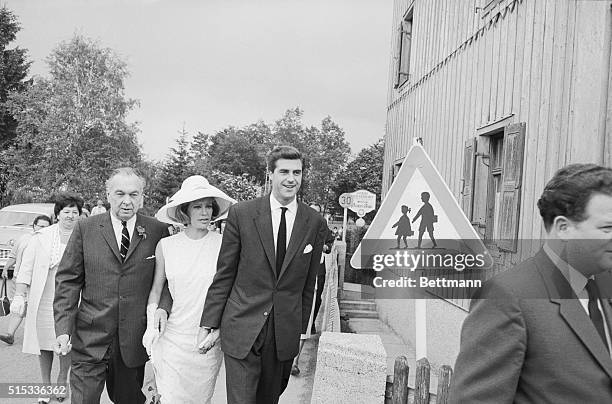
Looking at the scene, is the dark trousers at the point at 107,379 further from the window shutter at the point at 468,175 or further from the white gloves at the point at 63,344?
the window shutter at the point at 468,175

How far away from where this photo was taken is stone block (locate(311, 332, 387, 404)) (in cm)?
395

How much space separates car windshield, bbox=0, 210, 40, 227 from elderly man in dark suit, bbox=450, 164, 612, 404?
52.6 feet

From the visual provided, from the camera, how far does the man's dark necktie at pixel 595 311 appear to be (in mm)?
1942

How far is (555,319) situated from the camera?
1.87 m

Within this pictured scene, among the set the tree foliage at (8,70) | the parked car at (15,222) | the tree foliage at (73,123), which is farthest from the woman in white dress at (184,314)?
the tree foliage at (8,70)

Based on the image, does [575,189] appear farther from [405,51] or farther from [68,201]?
[405,51]

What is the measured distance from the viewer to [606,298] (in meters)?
2.06

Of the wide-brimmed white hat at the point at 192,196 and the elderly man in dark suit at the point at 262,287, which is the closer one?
the elderly man in dark suit at the point at 262,287

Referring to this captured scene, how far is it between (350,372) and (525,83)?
3.34 m

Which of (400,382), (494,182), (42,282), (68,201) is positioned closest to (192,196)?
(400,382)

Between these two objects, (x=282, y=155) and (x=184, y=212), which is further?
(x=184, y=212)

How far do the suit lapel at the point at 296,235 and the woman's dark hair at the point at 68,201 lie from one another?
2688 mm

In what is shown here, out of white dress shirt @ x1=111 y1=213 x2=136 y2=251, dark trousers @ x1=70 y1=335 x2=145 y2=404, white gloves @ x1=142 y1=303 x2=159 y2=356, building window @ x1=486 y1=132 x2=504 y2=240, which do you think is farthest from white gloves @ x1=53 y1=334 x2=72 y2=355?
building window @ x1=486 y1=132 x2=504 y2=240

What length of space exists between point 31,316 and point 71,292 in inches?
74.2
